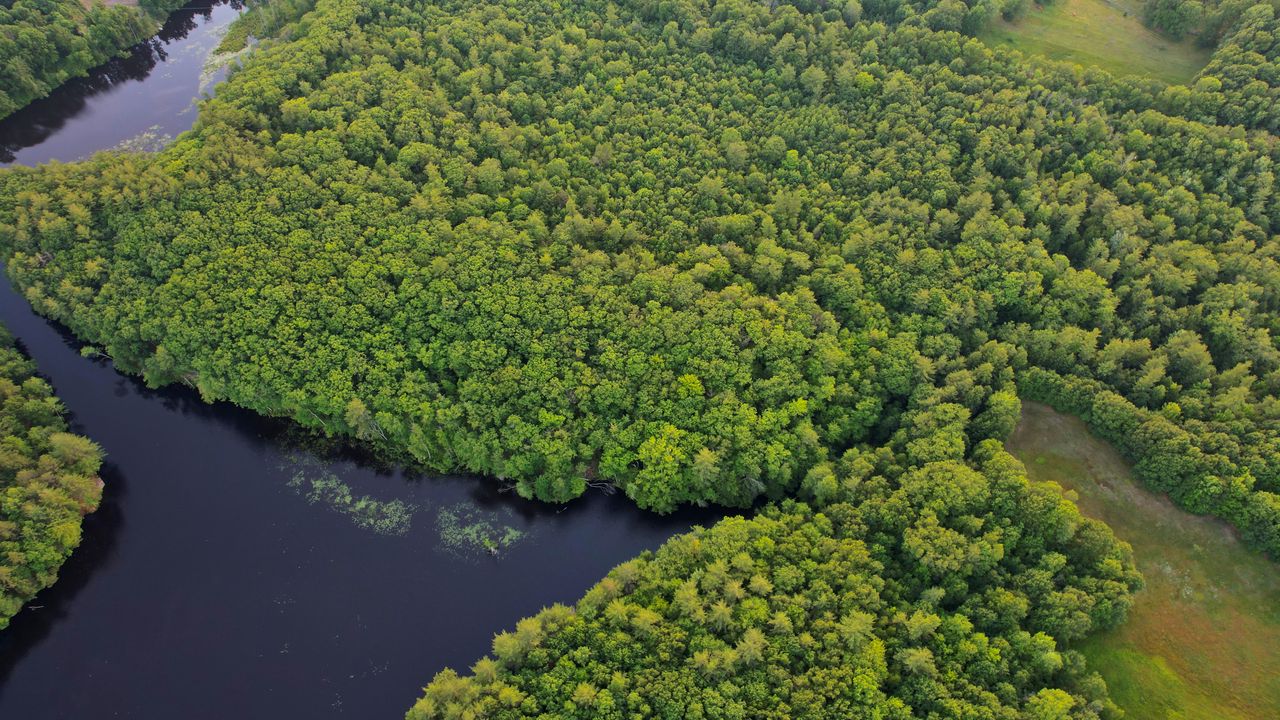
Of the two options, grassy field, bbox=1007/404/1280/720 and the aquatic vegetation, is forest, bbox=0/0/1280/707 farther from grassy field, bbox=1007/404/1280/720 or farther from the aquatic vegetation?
the aquatic vegetation

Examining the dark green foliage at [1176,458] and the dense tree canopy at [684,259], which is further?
the dense tree canopy at [684,259]

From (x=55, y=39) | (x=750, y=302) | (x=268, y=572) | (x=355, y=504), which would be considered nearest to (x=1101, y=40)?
(x=750, y=302)

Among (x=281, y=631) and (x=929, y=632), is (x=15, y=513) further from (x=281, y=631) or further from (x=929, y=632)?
(x=929, y=632)

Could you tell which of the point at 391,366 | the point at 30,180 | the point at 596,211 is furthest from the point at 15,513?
the point at 596,211

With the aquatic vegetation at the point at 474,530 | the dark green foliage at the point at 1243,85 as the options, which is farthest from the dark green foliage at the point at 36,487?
the dark green foliage at the point at 1243,85

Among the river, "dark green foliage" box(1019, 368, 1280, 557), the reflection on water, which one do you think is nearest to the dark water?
the river

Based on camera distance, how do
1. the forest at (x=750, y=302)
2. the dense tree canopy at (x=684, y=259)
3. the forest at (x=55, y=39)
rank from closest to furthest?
the forest at (x=750, y=302) → the dense tree canopy at (x=684, y=259) → the forest at (x=55, y=39)

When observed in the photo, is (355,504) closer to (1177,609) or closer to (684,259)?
(684,259)

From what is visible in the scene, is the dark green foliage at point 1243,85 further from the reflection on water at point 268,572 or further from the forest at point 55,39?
the forest at point 55,39

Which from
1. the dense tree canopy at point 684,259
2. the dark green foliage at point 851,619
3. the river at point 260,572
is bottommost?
the river at point 260,572
